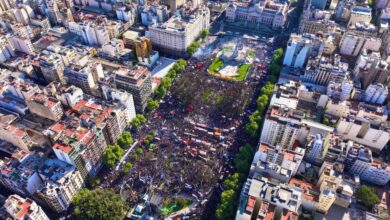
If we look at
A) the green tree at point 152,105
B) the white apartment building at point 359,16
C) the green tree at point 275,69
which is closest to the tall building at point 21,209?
the green tree at point 152,105

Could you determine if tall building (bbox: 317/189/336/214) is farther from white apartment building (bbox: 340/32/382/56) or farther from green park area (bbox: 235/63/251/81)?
white apartment building (bbox: 340/32/382/56)

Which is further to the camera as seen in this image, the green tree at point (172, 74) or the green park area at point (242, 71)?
the green park area at point (242, 71)

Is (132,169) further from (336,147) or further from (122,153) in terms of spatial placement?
(336,147)

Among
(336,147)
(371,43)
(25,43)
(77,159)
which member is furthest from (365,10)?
(25,43)

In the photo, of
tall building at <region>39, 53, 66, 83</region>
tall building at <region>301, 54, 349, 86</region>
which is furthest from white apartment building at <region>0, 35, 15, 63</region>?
tall building at <region>301, 54, 349, 86</region>

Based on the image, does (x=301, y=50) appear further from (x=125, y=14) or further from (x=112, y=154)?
(x=125, y=14)

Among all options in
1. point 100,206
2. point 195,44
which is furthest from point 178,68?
point 100,206

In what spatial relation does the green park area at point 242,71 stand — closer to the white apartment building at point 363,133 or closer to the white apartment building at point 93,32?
the white apartment building at point 363,133
